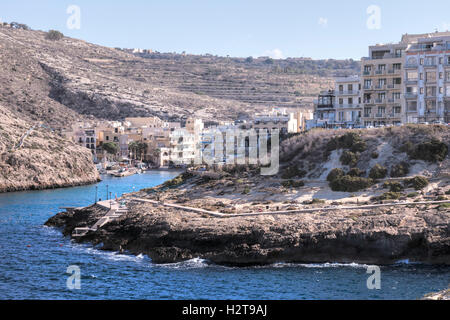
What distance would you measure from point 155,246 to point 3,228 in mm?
20723

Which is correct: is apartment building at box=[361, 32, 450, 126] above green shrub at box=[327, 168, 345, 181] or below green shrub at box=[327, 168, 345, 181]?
above

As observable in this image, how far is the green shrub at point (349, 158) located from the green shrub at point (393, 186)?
550 cm

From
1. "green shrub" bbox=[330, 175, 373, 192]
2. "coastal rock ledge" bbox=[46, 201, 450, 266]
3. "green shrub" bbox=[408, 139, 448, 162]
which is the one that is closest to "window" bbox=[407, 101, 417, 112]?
"green shrub" bbox=[408, 139, 448, 162]

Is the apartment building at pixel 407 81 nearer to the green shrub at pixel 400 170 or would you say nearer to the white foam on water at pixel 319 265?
the green shrub at pixel 400 170

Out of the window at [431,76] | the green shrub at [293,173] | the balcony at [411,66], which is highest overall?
the balcony at [411,66]

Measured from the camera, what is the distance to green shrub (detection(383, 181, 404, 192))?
189 feet

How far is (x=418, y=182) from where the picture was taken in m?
57.4

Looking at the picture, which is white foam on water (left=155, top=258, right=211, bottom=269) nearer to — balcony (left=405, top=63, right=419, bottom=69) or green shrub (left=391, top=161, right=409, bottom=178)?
green shrub (left=391, top=161, right=409, bottom=178)

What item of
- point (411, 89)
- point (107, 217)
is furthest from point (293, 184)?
point (411, 89)

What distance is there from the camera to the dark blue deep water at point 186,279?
40281mm

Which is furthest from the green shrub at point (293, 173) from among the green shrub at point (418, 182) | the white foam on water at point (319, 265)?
the white foam on water at point (319, 265)

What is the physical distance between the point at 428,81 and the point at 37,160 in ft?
208

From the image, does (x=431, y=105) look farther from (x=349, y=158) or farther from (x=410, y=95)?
(x=349, y=158)

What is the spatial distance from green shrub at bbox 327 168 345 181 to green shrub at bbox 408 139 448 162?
231 inches
